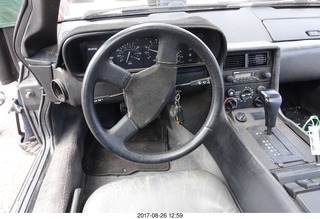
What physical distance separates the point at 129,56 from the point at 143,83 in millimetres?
247

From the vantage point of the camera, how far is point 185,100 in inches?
64.3

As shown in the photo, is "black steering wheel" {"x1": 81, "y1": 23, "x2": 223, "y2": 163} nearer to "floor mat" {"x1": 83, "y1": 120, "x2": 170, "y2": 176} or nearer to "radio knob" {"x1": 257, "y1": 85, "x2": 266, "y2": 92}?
"radio knob" {"x1": 257, "y1": 85, "x2": 266, "y2": 92}

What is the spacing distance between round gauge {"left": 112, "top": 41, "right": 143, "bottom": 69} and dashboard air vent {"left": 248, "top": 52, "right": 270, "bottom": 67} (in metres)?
0.60

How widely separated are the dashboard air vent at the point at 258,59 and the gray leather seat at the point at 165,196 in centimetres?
64

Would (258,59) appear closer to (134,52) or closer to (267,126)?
(267,126)

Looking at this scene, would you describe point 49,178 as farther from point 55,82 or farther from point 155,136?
point 155,136

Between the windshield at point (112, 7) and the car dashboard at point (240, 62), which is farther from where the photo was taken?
the windshield at point (112, 7)

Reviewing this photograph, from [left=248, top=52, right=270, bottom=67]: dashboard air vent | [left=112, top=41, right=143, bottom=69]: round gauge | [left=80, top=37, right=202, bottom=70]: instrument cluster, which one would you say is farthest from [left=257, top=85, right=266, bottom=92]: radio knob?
[left=112, top=41, right=143, bottom=69]: round gauge

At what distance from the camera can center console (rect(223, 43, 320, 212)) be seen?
0.94 meters

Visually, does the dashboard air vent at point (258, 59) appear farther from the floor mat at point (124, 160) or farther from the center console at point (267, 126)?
the floor mat at point (124, 160)

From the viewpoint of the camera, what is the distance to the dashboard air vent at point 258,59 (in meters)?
1.40

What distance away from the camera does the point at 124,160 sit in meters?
1.79

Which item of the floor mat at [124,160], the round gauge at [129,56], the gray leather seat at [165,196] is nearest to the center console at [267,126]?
the gray leather seat at [165,196]

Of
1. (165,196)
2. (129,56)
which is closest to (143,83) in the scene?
(129,56)
